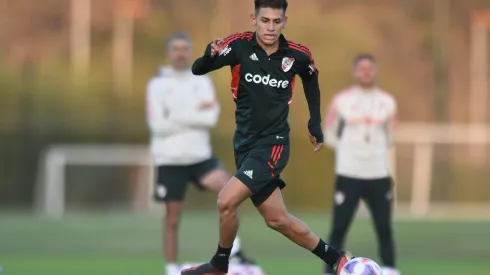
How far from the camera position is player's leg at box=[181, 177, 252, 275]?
6875mm

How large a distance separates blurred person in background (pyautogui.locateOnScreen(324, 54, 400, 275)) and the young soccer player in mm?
1884

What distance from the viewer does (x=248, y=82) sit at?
692cm

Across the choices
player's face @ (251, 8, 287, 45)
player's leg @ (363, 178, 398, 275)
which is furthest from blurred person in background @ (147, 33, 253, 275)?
player's face @ (251, 8, 287, 45)

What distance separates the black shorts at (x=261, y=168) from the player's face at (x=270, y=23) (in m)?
0.68

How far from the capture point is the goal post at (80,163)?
647 inches

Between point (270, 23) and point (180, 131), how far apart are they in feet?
8.10

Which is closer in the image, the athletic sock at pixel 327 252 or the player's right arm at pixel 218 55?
the player's right arm at pixel 218 55

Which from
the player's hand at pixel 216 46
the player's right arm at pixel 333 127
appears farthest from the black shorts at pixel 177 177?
the player's hand at pixel 216 46

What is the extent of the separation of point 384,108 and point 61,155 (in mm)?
8559

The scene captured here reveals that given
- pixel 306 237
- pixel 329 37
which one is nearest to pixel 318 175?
pixel 329 37

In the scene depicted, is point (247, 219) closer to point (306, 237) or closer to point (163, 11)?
point (163, 11)

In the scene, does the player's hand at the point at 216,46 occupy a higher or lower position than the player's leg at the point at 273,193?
higher

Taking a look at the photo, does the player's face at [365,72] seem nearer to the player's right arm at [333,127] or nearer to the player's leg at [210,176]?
the player's right arm at [333,127]

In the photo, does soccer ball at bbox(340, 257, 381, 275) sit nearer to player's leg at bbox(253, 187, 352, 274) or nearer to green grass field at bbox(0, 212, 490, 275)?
player's leg at bbox(253, 187, 352, 274)
